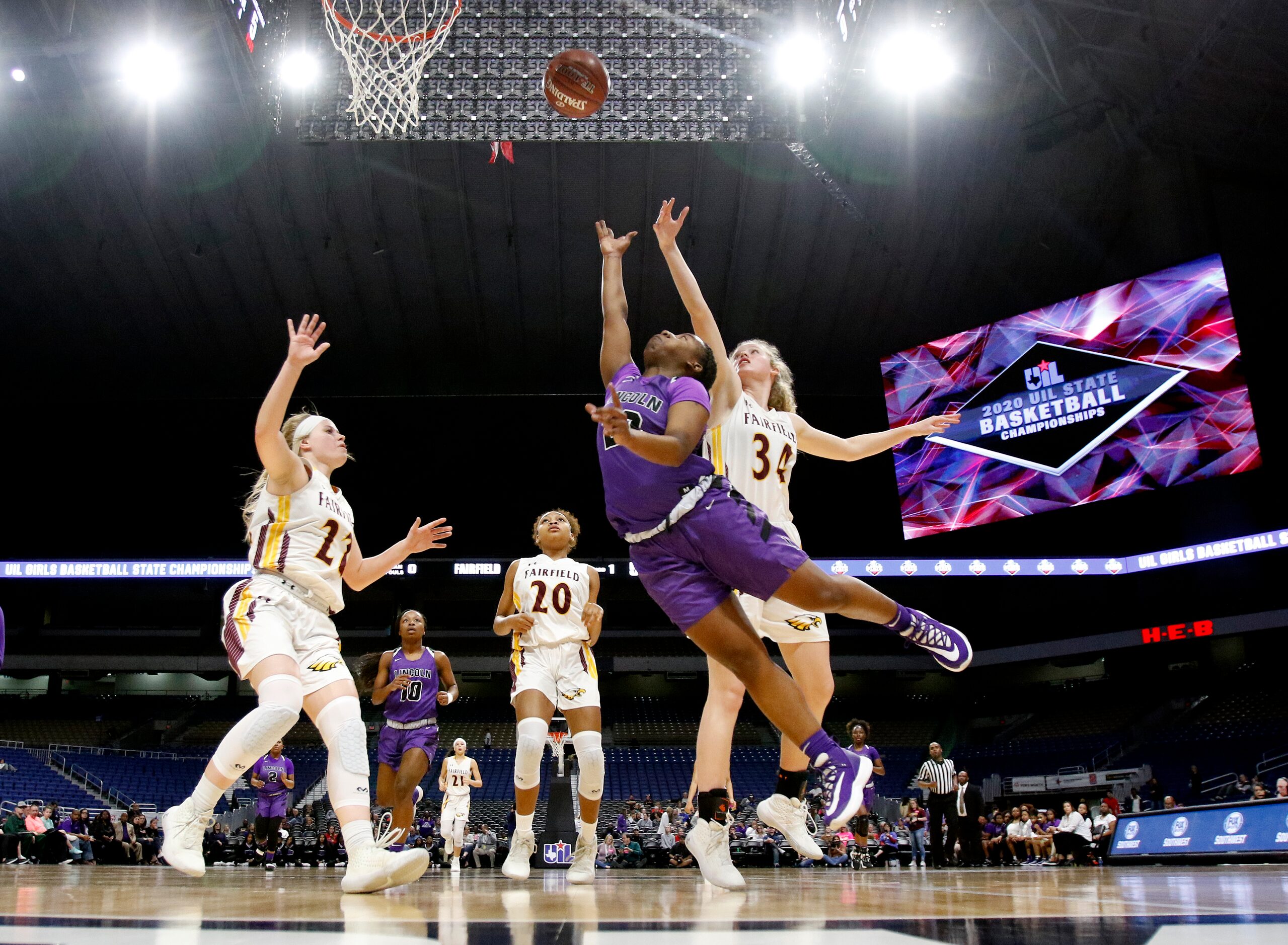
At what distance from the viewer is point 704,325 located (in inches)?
146

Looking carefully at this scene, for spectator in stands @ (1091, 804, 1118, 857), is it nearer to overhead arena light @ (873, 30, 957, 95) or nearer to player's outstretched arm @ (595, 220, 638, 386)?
overhead arena light @ (873, 30, 957, 95)

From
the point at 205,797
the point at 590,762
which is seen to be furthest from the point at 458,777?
the point at 205,797

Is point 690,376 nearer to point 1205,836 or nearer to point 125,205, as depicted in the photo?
point 1205,836

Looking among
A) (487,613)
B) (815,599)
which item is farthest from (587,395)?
(815,599)

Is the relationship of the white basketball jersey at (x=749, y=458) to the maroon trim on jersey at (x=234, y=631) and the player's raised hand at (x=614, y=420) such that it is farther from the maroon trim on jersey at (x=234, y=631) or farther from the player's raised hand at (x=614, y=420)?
the maroon trim on jersey at (x=234, y=631)

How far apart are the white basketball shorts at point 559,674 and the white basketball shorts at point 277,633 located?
6.24 feet

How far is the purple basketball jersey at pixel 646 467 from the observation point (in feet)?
9.92

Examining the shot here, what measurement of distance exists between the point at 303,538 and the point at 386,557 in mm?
577

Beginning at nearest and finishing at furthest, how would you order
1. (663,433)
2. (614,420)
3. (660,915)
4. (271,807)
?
(660,915), (614,420), (663,433), (271,807)

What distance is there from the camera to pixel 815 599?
300 cm

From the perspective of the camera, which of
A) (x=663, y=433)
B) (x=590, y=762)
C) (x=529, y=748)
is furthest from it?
(x=590, y=762)

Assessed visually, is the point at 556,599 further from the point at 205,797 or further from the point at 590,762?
the point at 205,797

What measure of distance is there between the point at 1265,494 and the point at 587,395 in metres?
14.3

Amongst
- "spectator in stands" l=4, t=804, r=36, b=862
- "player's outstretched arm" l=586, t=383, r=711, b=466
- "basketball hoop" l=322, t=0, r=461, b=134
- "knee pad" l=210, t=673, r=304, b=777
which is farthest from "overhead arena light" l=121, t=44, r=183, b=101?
"player's outstretched arm" l=586, t=383, r=711, b=466
